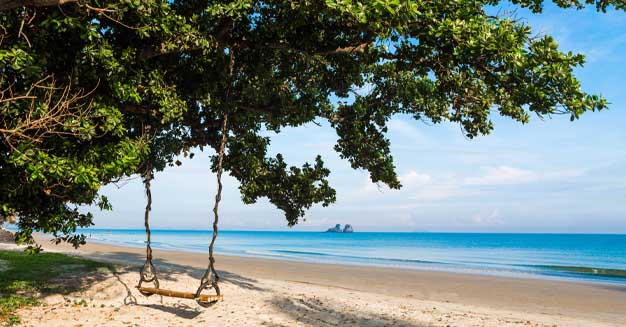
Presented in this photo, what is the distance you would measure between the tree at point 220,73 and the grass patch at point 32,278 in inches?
72.6

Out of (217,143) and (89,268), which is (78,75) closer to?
(217,143)

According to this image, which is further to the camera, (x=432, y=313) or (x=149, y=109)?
(x=432, y=313)

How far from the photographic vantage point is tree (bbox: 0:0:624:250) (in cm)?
756

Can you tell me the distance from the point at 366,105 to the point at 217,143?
4.79 metres

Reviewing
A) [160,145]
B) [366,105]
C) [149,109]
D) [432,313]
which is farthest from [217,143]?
[432,313]

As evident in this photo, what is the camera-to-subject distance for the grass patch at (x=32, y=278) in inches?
424

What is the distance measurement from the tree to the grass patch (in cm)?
184

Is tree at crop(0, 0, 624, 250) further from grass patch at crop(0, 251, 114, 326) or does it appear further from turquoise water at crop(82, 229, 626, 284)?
turquoise water at crop(82, 229, 626, 284)

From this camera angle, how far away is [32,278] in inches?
517

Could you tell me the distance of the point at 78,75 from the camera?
854 cm

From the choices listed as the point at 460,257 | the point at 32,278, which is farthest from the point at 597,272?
the point at 32,278

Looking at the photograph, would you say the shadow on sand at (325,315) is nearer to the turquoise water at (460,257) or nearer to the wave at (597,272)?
the turquoise water at (460,257)

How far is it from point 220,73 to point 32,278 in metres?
8.25

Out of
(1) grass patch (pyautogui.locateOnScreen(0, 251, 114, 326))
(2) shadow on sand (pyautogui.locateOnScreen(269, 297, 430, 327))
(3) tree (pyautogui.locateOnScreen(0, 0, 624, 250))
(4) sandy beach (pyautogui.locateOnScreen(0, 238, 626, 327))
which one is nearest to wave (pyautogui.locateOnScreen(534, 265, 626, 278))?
(4) sandy beach (pyautogui.locateOnScreen(0, 238, 626, 327))
